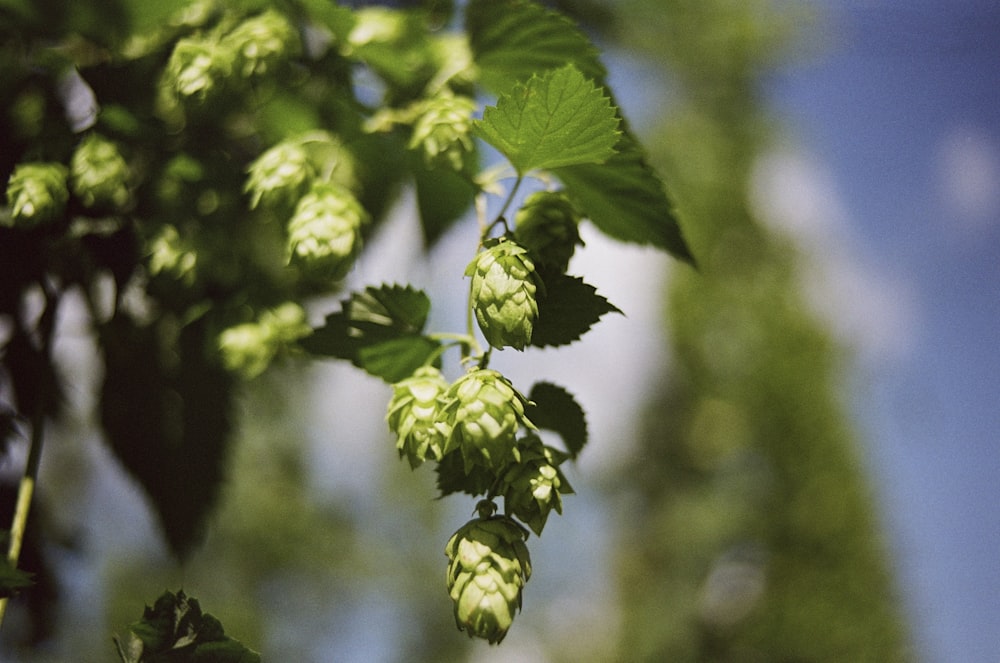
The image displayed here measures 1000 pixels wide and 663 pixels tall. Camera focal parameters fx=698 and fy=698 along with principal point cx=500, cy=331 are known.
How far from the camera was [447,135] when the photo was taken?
35 centimetres

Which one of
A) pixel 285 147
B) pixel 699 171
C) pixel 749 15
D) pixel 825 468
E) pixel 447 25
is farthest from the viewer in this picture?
pixel 699 171

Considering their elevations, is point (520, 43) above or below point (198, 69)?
above

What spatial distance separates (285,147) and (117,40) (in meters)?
0.13

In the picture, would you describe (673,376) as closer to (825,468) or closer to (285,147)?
(825,468)

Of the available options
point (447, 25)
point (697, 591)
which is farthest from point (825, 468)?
point (447, 25)

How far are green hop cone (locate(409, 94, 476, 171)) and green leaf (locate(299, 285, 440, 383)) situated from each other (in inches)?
2.8

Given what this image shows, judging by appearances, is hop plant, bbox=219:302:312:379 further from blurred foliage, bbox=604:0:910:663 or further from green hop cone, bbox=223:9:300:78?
blurred foliage, bbox=604:0:910:663

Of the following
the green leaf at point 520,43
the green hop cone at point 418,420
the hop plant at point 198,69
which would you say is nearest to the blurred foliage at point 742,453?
the green leaf at point 520,43

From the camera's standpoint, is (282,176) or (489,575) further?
(282,176)

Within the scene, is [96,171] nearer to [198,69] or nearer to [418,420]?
[198,69]

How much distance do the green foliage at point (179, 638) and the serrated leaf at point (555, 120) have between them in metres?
0.24

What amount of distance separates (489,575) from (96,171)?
0.97 feet

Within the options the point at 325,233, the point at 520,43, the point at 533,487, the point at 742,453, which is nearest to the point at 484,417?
the point at 533,487

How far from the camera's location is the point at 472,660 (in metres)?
6.65
